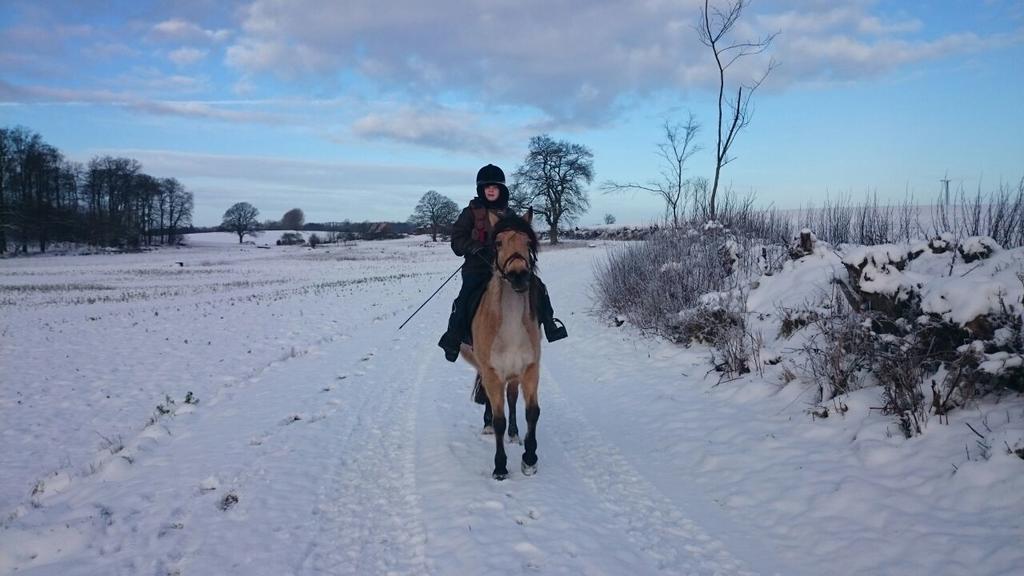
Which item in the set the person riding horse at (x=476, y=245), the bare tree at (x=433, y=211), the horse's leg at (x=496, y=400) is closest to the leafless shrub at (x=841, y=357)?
the person riding horse at (x=476, y=245)

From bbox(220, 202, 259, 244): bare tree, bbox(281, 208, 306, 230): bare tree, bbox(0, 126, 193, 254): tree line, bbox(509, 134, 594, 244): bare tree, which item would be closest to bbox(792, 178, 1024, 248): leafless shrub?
bbox(509, 134, 594, 244): bare tree

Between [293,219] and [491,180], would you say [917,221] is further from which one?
[293,219]

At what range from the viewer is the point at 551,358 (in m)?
10.8

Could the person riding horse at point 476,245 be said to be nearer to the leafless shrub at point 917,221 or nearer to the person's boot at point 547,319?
the person's boot at point 547,319

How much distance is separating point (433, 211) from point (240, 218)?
4112cm

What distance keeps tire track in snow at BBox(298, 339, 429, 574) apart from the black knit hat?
2.78 metres

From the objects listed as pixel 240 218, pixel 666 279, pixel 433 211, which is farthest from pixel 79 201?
pixel 666 279

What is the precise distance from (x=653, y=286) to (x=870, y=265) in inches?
217

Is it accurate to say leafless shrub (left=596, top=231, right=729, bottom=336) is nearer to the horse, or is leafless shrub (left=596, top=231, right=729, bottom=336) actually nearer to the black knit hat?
the black knit hat

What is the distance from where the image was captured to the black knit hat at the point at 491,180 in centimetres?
577

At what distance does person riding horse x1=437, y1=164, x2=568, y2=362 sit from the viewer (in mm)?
5520

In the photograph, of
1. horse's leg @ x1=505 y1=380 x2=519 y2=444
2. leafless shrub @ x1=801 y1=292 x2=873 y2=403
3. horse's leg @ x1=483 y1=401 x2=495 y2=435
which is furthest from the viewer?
horse's leg @ x1=483 y1=401 x2=495 y2=435

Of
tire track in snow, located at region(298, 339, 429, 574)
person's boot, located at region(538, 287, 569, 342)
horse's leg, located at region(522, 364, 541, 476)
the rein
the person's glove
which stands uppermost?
the person's glove

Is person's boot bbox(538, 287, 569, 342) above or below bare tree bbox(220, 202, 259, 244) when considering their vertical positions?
below
